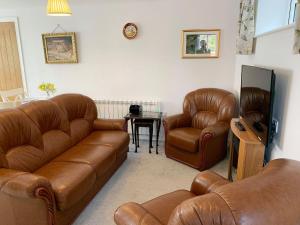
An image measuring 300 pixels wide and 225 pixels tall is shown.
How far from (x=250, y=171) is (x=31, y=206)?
1944 mm

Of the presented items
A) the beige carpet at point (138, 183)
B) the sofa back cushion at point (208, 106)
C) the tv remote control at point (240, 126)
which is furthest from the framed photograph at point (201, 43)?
the beige carpet at point (138, 183)

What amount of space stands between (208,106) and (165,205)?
2208mm

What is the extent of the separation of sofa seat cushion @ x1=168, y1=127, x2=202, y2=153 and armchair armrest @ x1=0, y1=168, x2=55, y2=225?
5.90 feet

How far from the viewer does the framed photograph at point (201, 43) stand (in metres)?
3.58

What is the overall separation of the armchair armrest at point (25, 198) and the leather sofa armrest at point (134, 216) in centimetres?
63

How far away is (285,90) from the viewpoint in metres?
1.89

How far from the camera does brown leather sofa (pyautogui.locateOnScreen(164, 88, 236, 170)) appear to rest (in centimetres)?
294

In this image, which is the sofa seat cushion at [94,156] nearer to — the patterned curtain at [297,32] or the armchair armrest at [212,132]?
the armchair armrest at [212,132]

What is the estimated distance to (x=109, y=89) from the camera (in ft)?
13.6

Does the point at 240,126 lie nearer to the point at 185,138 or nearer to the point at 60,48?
the point at 185,138

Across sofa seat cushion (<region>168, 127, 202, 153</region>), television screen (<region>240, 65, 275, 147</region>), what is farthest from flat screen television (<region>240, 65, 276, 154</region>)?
sofa seat cushion (<region>168, 127, 202, 153</region>)

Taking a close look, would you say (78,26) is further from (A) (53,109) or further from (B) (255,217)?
(B) (255,217)

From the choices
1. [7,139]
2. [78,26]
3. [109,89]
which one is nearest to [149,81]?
[109,89]

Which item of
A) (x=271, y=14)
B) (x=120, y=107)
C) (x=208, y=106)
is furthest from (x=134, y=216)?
(x=120, y=107)
